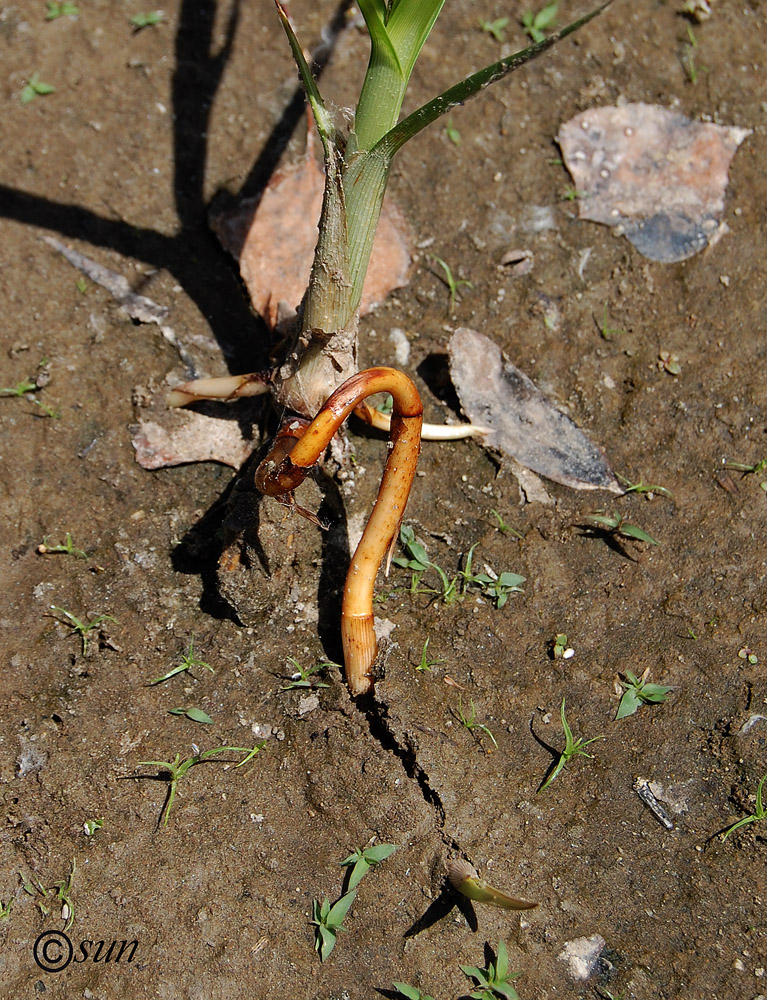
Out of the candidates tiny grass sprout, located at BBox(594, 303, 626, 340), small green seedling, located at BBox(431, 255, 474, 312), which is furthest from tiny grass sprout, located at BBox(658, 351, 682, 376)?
small green seedling, located at BBox(431, 255, 474, 312)

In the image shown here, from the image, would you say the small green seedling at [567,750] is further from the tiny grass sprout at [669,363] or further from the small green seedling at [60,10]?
the small green seedling at [60,10]

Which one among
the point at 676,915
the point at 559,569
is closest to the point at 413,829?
the point at 676,915

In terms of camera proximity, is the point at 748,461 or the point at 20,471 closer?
the point at 20,471

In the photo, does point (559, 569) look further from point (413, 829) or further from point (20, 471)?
point (20, 471)

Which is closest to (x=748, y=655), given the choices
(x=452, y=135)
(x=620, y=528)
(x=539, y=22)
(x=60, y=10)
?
(x=620, y=528)

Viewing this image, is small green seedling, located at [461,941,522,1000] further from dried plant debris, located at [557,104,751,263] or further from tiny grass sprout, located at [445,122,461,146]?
tiny grass sprout, located at [445,122,461,146]

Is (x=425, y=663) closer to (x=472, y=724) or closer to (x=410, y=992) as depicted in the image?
(x=472, y=724)

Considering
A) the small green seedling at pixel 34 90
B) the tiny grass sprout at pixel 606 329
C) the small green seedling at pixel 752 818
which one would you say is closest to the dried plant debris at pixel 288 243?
the tiny grass sprout at pixel 606 329
